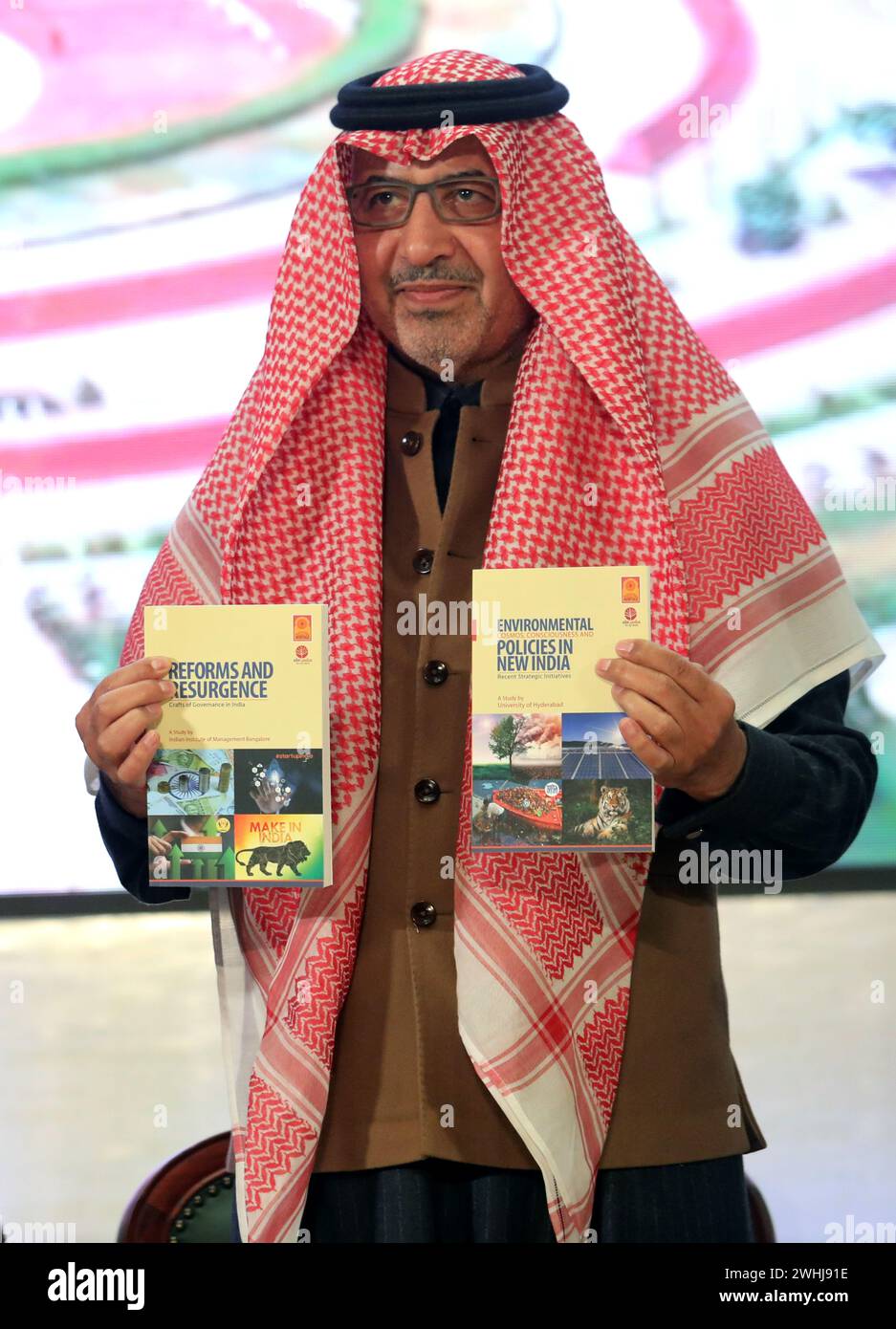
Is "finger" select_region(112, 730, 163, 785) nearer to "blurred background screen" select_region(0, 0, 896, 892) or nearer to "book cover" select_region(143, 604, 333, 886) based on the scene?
"book cover" select_region(143, 604, 333, 886)

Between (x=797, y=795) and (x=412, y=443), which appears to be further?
(x=412, y=443)

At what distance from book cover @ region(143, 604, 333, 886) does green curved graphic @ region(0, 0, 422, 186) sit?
245 centimetres

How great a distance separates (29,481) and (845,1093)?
2.57 m

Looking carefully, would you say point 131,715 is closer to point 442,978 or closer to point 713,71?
point 442,978

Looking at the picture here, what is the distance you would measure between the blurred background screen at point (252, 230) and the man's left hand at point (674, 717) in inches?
90.7

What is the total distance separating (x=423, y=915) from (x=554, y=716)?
297 mm

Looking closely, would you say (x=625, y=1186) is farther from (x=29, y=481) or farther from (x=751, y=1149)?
(x=29, y=481)

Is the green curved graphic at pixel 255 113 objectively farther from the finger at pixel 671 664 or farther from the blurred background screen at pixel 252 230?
the finger at pixel 671 664

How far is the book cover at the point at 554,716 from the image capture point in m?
1.67

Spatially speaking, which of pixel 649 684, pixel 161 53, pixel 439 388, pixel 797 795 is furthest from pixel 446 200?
pixel 161 53

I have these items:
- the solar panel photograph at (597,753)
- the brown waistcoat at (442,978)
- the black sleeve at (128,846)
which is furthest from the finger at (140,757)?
the solar panel photograph at (597,753)

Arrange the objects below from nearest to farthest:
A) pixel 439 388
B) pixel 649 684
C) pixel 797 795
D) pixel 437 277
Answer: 1. pixel 649 684
2. pixel 797 795
3. pixel 437 277
4. pixel 439 388

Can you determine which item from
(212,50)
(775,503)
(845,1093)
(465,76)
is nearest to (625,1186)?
(775,503)

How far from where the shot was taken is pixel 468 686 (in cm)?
187
